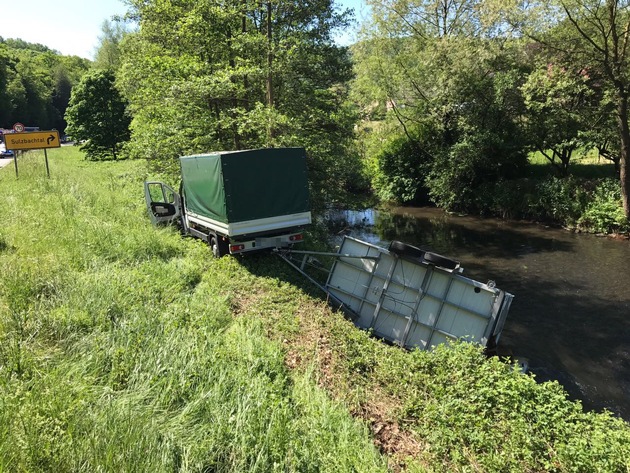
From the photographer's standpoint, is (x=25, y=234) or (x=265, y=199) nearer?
(x=25, y=234)

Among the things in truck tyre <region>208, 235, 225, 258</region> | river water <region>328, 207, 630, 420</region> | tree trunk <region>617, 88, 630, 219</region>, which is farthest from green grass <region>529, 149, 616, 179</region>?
truck tyre <region>208, 235, 225, 258</region>

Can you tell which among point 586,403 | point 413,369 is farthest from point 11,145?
point 586,403

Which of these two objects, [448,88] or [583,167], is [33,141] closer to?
[448,88]

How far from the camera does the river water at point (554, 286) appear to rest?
30.3 feet

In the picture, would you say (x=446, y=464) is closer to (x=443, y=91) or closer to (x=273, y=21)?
(x=273, y=21)

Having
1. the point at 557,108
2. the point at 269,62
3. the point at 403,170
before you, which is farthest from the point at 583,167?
the point at 269,62

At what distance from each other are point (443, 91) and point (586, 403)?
19938 mm

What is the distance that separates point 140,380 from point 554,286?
44.7 ft

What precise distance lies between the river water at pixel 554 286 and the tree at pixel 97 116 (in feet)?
99.4

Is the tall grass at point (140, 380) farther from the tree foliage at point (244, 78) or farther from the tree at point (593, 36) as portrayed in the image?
the tree at point (593, 36)

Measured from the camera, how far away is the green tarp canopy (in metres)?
10.6

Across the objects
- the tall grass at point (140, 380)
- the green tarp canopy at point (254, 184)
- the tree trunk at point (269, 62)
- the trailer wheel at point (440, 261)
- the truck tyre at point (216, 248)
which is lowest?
the truck tyre at point (216, 248)

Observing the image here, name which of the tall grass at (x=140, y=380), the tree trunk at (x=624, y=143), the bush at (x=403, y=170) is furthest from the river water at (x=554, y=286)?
the tall grass at (x=140, y=380)

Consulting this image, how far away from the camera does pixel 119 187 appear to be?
2136 centimetres
